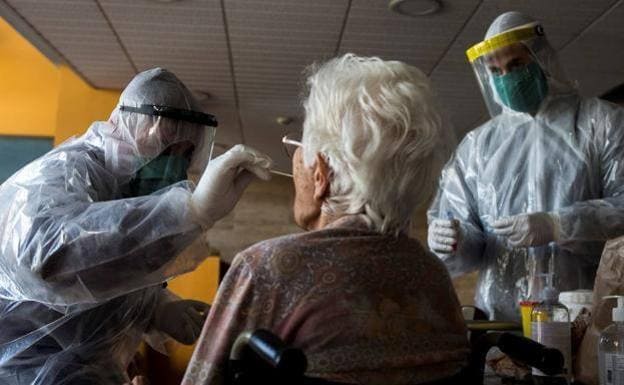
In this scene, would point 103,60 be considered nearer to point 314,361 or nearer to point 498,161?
point 498,161

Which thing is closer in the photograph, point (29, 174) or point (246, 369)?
point (246, 369)

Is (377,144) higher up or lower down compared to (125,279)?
higher up

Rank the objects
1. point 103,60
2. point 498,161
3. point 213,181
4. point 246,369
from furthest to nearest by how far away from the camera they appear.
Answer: point 103,60
point 498,161
point 213,181
point 246,369

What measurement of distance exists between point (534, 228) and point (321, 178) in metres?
0.87

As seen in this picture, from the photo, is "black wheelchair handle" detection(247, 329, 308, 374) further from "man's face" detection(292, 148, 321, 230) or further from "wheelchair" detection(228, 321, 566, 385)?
"man's face" detection(292, 148, 321, 230)

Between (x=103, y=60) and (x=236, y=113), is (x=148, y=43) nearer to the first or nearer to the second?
(x=103, y=60)

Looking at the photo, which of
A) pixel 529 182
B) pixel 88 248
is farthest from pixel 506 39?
pixel 88 248

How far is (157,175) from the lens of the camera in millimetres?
1849

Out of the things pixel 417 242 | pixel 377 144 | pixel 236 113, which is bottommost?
pixel 236 113

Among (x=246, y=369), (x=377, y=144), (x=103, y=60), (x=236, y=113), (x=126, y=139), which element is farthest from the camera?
(x=236, y=113)

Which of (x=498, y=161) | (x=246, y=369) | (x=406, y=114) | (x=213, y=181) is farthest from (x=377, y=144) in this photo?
(x=498, y=161)

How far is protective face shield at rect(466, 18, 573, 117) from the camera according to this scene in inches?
82.0

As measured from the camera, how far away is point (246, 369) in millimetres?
1038

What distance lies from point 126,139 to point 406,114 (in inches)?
33.9
